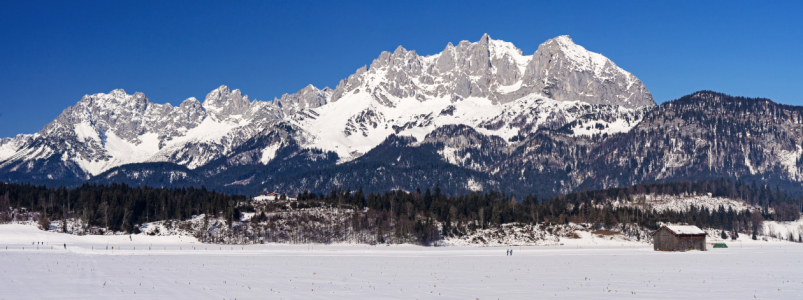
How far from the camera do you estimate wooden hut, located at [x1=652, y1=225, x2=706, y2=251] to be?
130375mm

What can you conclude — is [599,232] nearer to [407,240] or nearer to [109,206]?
[407,240]

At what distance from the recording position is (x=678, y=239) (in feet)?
429

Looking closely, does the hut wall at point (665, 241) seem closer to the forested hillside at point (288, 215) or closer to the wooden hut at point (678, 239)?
the wooden hut at point (678, 239)

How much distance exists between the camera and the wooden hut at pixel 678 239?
428ft

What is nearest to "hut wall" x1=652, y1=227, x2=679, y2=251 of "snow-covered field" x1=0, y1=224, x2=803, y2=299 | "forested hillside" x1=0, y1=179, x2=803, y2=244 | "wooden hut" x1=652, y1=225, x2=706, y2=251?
"wooden hut" x1=652, y1=225, x2=706, y2=251

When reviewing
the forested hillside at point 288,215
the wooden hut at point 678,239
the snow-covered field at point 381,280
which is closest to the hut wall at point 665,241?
the wooden hut at point 678,239

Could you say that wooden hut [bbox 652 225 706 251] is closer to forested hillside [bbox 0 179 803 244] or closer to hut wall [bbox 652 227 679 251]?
hut wall [bbox 652 227 679 251]

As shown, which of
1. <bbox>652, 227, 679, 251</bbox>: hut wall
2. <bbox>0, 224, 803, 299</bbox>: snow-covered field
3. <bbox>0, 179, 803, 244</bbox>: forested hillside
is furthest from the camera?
<bbox>0, 179, 803, 244</bbox>: forested hillside

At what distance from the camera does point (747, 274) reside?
65.4 metres

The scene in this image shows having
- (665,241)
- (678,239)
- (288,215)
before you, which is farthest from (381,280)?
(288,215)

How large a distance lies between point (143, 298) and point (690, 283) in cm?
4260

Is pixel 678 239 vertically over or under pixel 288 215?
under

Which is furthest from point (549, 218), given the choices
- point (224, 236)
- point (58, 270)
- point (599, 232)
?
point (58, 270)

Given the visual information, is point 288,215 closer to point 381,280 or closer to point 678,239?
point 678,239
